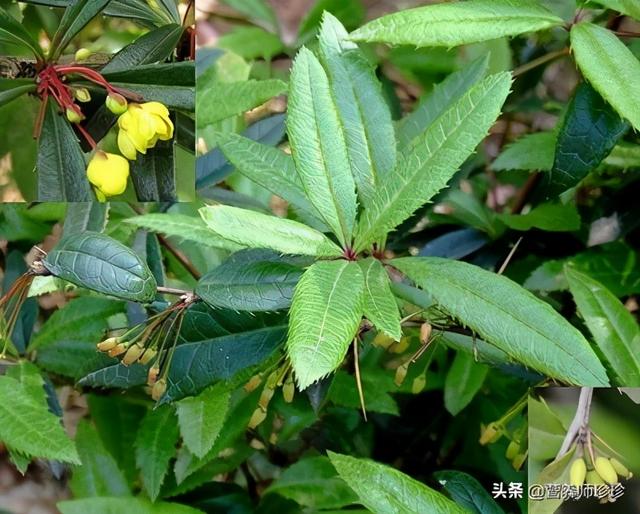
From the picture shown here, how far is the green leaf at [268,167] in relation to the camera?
81cm

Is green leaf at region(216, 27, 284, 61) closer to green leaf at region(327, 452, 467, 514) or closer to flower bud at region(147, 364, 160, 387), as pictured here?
flower bud at region(147, 364, 160, 387)

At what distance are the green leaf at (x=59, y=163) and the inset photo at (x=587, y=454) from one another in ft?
1.73

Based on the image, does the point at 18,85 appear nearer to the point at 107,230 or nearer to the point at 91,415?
the point at 107,230

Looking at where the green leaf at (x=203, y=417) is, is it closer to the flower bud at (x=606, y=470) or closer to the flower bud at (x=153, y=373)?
the flower bud at (x=153, y=373)

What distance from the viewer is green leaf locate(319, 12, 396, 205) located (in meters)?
0.77

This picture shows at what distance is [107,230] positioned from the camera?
91 centimetres

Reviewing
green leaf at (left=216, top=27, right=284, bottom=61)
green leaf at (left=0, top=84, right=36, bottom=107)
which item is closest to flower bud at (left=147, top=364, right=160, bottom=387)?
green leaf at (left=0, top=84, right=36, bottom=107)

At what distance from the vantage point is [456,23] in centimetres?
75

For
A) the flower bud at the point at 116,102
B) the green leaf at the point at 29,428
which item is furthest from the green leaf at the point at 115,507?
the flower bud at the point at 116,102

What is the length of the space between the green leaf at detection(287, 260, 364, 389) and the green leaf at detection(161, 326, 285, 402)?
0.53ft

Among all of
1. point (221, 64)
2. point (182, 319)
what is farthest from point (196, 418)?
point (221, 64)

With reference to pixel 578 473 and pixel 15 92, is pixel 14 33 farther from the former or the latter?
pixel 578 473

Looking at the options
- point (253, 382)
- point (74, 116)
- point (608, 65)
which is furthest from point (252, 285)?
point (608, 65)

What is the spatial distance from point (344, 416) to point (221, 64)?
506 mm
